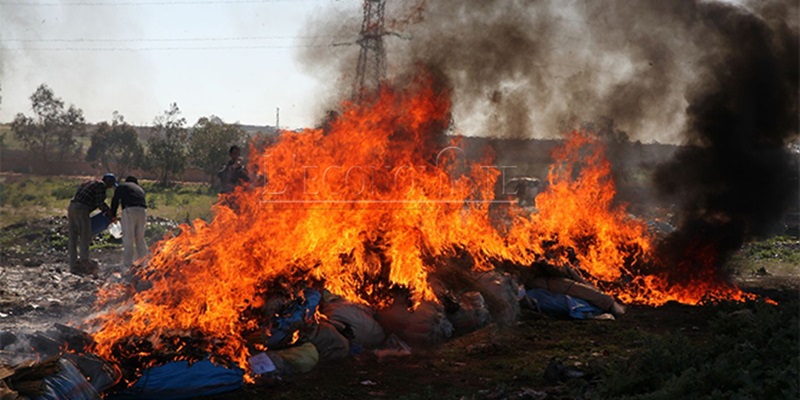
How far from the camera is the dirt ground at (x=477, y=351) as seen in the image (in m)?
6.41

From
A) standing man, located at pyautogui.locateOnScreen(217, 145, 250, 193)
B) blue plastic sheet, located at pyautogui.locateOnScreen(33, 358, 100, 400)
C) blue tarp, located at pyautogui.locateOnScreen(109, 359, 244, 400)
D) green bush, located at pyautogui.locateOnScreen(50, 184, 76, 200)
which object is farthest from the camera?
green bush, located at pyautogui.locateOnScreen(50, 184, 76, 200)

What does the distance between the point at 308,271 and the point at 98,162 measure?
125 ft

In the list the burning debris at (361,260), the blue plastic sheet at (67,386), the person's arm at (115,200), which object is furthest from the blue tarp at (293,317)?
the person's arm at (115,200)

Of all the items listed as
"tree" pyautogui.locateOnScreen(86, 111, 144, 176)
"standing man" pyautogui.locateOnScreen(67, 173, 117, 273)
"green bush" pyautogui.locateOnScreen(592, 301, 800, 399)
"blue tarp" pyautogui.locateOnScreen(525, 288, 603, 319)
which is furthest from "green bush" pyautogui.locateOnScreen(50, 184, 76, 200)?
"green bush" pyautogui.locateOnScreen(592, 301, 800, 399)

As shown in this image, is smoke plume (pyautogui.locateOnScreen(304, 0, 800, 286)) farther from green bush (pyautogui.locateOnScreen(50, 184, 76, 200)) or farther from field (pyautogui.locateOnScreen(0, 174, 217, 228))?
green bush (pyautogui.locateOnScreen(50, 184, 76, 200))

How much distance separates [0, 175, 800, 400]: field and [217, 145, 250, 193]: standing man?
7.46ft

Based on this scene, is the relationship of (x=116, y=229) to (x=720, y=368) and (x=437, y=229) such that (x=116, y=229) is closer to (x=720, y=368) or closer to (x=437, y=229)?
(x=437, y=229)

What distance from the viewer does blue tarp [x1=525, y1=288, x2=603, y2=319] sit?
9531 mm

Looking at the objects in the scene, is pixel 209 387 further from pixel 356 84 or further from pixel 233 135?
pixel 233 135

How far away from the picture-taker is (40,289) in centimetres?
1069

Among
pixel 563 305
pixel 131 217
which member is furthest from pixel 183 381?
pixel 131 217

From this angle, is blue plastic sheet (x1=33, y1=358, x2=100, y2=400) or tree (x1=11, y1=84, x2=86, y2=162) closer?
blue plastic sheet (x1=33, y1=358, x2=100, y2=400)

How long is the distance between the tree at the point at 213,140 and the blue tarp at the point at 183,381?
2807 cm

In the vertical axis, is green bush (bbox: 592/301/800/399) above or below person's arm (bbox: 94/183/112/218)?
below
